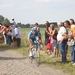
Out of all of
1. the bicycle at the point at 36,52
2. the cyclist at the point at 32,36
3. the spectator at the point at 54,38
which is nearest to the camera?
the bicycle at the point at 36,52

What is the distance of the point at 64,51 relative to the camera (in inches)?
491

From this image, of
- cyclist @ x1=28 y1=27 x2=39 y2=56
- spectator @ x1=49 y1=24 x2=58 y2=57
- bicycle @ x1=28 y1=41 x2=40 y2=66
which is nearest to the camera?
bicycle @ x1=28 y1=41 x2=40 y2=66

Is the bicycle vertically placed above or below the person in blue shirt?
below

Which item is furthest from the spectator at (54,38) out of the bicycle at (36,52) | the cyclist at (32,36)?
the bicycle at (36,52)

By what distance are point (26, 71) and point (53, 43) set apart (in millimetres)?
4443

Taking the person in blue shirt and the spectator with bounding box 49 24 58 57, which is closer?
the person in blue shirt

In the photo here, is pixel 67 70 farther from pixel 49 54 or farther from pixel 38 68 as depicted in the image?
pixel 49 54

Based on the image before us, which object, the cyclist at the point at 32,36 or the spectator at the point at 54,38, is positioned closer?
the cyclist at the point at 32,36

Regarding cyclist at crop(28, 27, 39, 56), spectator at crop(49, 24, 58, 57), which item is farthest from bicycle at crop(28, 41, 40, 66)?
Result: spectator at crop(49, 24, 58, 57)

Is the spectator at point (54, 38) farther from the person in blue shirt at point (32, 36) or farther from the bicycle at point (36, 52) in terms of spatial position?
the bicycle at point (36, 52)

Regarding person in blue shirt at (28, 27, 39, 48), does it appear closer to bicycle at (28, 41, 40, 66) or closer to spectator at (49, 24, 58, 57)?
bicycle at (28, 41, 40, 66)

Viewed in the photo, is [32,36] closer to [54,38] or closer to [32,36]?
[32,36]

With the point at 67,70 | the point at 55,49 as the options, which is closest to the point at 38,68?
the point at 67,70

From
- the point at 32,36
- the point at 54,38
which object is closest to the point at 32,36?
the point at 32,36
